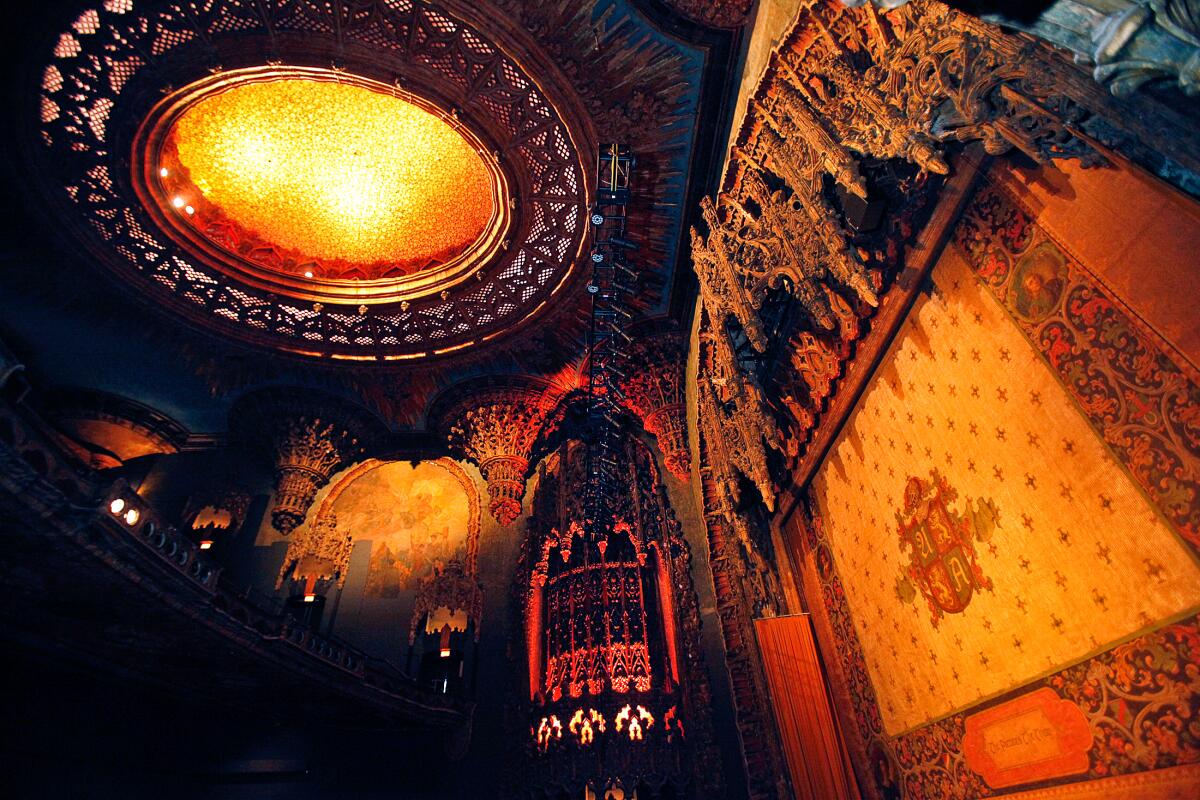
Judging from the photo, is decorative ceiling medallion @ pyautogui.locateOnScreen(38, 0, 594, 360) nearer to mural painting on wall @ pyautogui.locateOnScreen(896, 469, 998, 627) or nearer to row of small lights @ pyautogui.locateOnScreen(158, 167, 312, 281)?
row of small lights @ pyautogui.locateOnScreen(158, 167, 312, 281)

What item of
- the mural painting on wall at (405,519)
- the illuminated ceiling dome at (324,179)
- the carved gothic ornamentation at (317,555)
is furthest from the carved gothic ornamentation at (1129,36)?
the carved gothic ornamentation at (317,555)

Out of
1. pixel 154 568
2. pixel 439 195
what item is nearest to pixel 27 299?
pixel 154 568

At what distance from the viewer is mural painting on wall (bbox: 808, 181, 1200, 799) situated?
2.19 metres

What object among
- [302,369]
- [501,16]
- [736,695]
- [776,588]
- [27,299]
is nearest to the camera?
[501,16]

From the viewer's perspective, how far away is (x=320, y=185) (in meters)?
9.40

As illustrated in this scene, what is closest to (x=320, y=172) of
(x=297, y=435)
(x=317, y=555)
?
(x=297, y=435)

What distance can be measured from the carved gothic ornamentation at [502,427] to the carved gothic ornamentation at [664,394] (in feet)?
7.16

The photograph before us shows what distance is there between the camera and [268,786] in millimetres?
9125

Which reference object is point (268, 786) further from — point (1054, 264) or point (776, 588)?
→ point (1054, 264)

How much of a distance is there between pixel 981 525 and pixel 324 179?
35.1 feet

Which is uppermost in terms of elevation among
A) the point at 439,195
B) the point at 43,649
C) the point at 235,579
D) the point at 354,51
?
the point at 439,195

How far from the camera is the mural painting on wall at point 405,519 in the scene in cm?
1164

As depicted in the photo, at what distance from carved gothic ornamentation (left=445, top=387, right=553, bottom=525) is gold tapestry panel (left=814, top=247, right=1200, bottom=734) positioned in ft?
24.5

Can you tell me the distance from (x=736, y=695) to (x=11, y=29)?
12.6m
